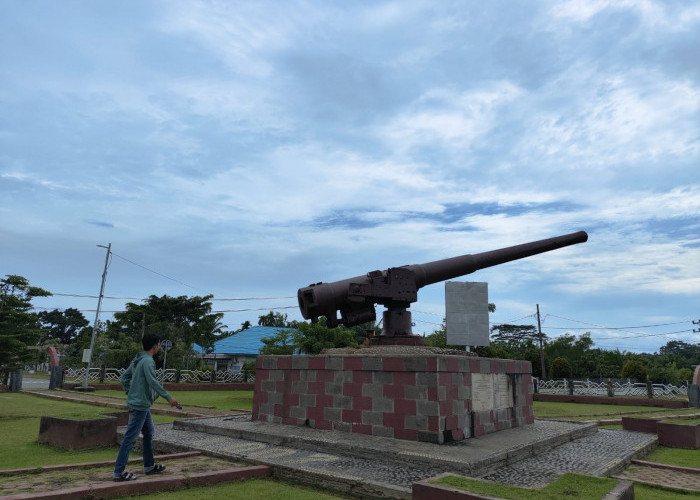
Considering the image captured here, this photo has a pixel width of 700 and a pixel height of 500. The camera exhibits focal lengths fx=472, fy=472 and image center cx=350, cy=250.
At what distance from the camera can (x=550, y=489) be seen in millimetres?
4078

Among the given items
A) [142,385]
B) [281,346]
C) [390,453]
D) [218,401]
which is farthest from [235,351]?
[142,385]

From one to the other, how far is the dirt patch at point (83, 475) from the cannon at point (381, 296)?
289 cm

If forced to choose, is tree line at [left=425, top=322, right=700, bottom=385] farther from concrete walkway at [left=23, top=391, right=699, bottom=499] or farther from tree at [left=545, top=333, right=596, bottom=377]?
concrete walkway at [left=23, top=391, right=699, bottom=499]

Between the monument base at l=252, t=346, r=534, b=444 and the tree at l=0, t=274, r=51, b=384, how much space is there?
6.62 meters

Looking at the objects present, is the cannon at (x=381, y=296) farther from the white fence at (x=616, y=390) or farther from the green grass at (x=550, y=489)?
the white fence at (x=616, y=390)

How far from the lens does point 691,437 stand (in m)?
8.81

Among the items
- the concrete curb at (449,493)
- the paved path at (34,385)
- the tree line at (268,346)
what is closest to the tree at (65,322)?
the tree line at (268,346)

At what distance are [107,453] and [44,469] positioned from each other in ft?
6.26

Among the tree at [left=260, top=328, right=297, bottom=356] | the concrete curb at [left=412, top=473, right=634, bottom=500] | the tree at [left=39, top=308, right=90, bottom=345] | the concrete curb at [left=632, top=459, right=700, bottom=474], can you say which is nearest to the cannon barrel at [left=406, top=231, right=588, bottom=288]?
the concrete curb at [left=632, top=459, right=700, bottom=474]

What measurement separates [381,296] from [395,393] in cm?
173

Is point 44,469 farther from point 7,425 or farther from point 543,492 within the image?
point 7,425

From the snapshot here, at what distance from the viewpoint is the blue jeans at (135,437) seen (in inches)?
186

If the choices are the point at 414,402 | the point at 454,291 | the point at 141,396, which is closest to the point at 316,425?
the point at 414,402

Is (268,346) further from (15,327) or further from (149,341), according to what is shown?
(149,341)
